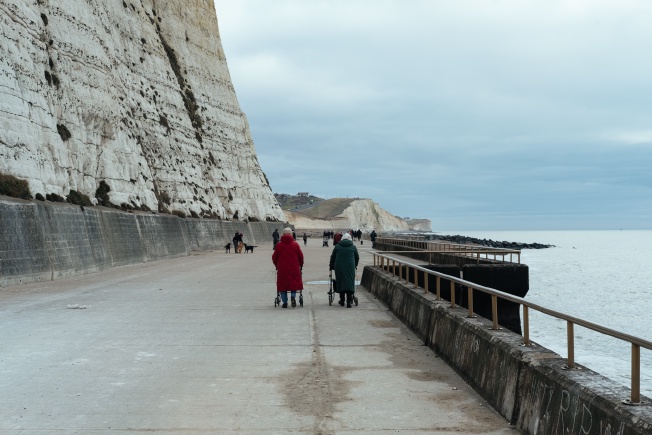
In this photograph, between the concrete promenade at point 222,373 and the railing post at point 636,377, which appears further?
the concrete promenade at point 222,373

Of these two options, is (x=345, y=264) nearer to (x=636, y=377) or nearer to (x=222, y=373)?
(x=222, y=373)

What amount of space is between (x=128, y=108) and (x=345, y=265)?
115ft

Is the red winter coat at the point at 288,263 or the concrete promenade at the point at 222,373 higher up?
the red winter coat at the point at 288,263

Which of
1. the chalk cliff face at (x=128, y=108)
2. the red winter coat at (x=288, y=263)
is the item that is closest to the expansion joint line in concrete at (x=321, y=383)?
the red winter coat at (x=288, y=263)

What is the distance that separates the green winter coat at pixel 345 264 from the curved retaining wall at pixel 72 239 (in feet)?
34.4

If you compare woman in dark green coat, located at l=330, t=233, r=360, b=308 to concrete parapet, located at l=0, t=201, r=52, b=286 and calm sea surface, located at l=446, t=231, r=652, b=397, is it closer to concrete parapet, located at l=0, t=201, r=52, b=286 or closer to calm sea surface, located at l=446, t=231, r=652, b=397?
calm sea surface, located at l=446, t=231, r=652, b=397

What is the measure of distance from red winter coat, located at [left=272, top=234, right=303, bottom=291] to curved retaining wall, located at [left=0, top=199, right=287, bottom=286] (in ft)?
30.7

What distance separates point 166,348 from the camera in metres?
10.5

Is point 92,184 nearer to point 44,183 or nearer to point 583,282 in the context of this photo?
point 44,183

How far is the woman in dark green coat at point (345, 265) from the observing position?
15.6 m

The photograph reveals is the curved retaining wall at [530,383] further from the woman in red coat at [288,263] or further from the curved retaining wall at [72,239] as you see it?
the curved retaining wall at [72,239]

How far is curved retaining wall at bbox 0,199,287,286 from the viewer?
21.2 meters

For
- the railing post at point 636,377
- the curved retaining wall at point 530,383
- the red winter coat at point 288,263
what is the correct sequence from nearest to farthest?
the railing post at point 636,377
the curved retaining wall at point 530,383
the red winter coat at point 288,263

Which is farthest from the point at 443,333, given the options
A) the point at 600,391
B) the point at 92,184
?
the point at 92,184
